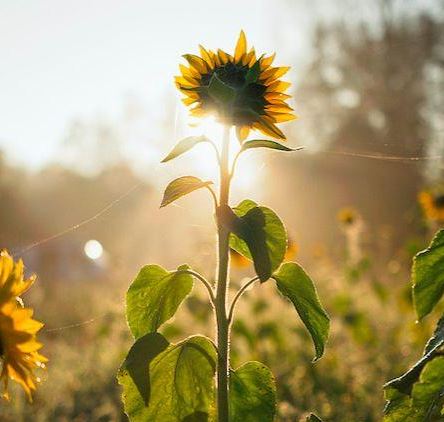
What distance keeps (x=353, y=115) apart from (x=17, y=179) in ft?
Result: 33.9

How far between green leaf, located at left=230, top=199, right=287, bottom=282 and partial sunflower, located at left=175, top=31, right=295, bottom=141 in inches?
4.7

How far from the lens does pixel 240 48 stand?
0.98 m

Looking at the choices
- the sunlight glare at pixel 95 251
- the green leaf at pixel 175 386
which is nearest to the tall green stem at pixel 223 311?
the green leaf at pixel 175 386

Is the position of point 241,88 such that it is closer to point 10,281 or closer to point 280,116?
point 280,116

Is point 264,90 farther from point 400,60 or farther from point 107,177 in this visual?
point 107,177

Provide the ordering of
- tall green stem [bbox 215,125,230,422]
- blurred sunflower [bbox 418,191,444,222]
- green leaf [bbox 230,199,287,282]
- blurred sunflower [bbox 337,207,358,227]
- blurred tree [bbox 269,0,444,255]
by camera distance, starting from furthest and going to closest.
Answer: blurred tree [bbox 269,0,444,255] < blurred sunflower [bbox 337,207,358,227] < blurred sunflower [bbox 418,191,444,222] < tall green stem [bbox 215,125,230,422] < green leaf [bbox 230,199,287,282]

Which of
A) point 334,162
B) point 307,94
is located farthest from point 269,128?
point 307,94

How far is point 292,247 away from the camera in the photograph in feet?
A: 11.4

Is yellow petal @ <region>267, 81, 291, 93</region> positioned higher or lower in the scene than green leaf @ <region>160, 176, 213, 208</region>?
higher

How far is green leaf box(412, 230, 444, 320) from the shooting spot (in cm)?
90

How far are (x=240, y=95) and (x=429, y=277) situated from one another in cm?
32

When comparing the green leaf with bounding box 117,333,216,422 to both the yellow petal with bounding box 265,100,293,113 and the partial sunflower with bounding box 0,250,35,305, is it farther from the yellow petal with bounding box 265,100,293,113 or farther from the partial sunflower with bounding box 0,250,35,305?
the yellow petal with bounding box 265,100,293,113

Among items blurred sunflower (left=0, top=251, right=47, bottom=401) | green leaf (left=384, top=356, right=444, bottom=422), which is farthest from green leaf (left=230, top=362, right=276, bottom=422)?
blurred sunflower (left=0, top=251, right=47, bottom=401)

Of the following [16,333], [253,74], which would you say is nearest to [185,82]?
[253,74]
